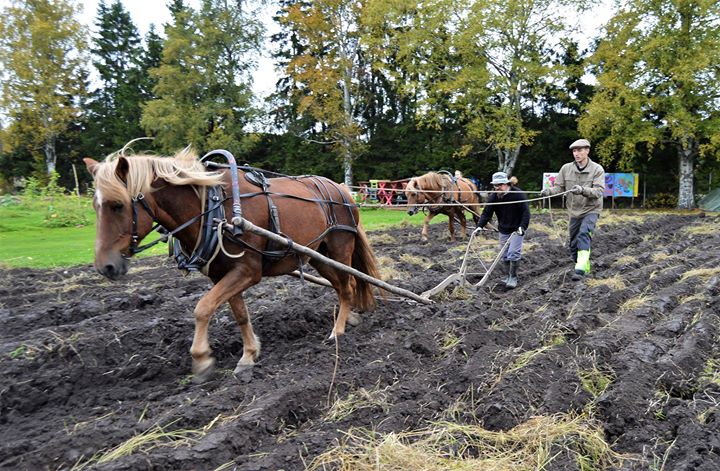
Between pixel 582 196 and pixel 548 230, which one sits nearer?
pixel 582 196

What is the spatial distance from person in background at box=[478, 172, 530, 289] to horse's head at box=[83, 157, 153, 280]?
488cm

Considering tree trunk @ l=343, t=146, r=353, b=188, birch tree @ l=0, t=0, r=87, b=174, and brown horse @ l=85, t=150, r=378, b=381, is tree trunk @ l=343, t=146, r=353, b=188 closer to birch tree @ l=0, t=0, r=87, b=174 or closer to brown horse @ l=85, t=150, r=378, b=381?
birch tree @ l=0, t=0, r=87, b=174

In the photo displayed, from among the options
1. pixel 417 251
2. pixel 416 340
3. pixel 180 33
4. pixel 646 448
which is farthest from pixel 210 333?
pixel 180 33

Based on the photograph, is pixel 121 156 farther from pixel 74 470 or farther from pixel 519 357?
pixel 519 357

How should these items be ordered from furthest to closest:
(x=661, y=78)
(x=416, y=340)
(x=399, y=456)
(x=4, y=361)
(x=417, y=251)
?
(x=661, y=78) → (x=417, y=251) → (x=416, y=340) → (x=4, y=361) → (x=399, y=456)

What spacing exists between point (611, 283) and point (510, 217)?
164cm

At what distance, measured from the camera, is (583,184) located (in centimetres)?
706

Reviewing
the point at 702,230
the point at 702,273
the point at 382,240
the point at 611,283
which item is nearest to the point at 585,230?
the point at 611,283

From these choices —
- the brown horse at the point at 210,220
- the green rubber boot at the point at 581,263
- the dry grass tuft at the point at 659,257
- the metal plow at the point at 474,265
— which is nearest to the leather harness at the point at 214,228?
the brown horse at the point at 210,220

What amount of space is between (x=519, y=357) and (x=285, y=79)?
3397cm

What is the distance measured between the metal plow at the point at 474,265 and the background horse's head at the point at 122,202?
3239 mm

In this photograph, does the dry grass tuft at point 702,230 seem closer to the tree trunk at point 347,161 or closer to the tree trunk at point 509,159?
the tree trunk at point 509,159

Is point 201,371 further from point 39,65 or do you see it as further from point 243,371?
point 39,65

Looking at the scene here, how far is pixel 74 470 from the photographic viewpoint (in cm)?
258
